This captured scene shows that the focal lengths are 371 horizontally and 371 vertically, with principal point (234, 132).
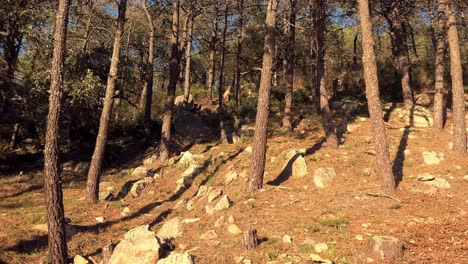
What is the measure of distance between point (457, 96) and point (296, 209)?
26.3 feet

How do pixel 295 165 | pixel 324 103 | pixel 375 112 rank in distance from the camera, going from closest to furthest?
1. pixel 375 112
2. pixel 295 165
3. pixel 324 103

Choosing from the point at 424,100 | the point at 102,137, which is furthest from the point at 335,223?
the point at 424,100

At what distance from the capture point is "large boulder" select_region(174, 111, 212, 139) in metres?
21.8

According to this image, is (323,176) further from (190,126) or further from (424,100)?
(424,100)

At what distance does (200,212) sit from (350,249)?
505 cm

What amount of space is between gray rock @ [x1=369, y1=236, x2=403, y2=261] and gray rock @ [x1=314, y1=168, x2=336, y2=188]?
412cm

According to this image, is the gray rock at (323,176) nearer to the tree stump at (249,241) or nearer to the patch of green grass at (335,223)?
the patch of green grass at (335,223)

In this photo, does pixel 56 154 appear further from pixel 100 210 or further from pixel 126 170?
pixel 126 170

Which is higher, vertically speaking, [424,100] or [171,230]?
[424,100]

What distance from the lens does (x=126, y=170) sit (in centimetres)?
1847

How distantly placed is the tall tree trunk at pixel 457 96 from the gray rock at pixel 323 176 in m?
4.80

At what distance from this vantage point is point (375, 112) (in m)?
11.3

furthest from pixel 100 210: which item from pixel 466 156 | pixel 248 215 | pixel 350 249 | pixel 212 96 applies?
pixel 212 96

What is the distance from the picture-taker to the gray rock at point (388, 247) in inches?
307
